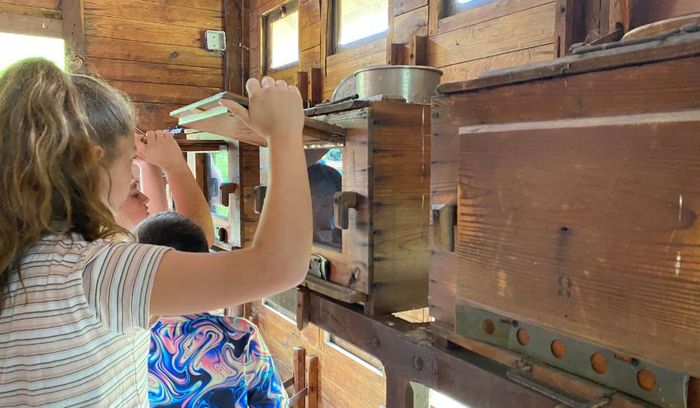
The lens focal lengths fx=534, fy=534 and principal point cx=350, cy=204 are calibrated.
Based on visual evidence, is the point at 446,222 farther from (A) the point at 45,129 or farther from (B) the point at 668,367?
(A) the point at 45,129

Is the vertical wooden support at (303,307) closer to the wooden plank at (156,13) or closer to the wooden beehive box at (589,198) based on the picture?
the wooden beehive box at (589,198)

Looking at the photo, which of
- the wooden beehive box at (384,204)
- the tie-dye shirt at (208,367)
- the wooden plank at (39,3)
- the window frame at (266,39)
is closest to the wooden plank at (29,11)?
the wooden plank at (39,3)

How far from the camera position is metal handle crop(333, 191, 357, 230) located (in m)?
1.10

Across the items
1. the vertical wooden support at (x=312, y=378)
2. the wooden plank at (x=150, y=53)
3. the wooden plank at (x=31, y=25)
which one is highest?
the wooden plank at (x=31, y=25)

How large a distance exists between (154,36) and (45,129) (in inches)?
115

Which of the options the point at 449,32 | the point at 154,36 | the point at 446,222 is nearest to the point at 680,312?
the point at 446,222

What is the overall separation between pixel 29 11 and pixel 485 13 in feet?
8.63

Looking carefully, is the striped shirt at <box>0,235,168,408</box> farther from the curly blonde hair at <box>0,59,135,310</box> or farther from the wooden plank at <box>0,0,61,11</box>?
the wooden plank at <box>0,0,61,11</box>

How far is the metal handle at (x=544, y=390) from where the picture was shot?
63 centimetres

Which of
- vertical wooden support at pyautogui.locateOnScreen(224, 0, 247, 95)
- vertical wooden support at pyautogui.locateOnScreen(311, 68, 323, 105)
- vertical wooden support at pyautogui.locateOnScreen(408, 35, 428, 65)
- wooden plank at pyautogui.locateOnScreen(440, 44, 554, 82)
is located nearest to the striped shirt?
wooden plank at pyautogui.locateOnScreen(440, 44, 554, 82)

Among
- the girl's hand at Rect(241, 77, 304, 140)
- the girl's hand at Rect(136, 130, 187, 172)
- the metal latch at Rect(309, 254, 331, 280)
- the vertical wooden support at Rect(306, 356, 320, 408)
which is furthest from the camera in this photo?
the vertical wooden support at Rect(306, 356, 320, 408)

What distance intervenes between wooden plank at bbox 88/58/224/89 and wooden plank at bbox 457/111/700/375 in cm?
297

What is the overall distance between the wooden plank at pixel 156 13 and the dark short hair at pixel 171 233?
2386mm

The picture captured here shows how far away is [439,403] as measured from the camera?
2109mm
